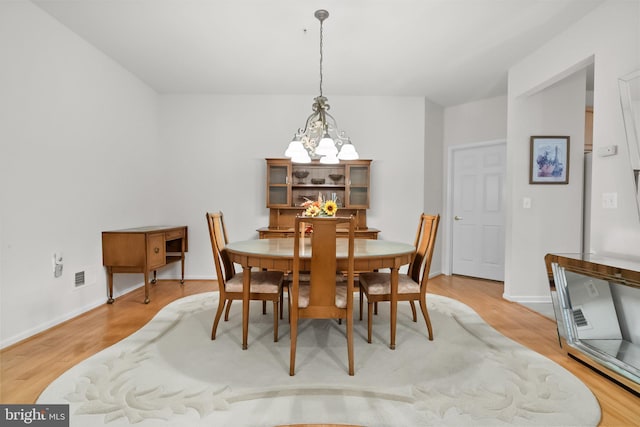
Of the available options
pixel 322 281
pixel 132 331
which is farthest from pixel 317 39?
pixel 132 331

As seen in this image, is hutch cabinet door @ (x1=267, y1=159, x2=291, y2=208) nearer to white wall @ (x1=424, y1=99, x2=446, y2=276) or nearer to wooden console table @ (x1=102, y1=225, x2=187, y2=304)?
wooden console table @ (x1=102, y1=225, x2=187, y2=304)

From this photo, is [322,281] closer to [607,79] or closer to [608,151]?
[608,151]

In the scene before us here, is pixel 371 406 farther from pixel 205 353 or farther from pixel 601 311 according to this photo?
pixel 601 311

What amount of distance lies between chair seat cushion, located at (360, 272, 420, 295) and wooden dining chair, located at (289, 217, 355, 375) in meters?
0.39

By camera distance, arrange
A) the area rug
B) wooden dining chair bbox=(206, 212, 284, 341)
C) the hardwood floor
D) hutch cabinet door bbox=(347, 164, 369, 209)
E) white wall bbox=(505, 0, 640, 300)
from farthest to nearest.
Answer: hutch cabinet door bbox=(347, 164, 369, 209)
wooden dining chair bbox=(206, 212, 284, 341)
white wall bbox=(505, 0, 640, 300)
the hardwood floor
the area rug

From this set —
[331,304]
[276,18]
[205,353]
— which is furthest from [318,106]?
[205,353]

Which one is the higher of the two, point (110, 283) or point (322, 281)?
point (322, 281)

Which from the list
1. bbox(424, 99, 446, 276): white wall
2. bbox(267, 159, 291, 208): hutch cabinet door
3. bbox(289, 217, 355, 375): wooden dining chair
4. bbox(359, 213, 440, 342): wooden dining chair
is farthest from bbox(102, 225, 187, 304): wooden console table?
bbox(424, 99, 446, 276): white wall

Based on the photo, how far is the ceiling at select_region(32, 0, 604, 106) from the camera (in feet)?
8.18

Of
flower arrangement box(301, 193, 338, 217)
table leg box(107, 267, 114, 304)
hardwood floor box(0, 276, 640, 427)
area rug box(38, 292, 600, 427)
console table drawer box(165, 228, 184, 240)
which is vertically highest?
flower arrangement box(301, 193, 338, 217)

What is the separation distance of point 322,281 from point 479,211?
3581 mm

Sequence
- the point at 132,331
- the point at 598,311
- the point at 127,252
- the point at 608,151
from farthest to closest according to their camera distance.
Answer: the point at 127,252
the point at 132,331
the point at 608,151
the point at 598,311

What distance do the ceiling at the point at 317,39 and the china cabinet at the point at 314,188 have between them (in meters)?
1.07

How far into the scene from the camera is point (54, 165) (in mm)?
2725
